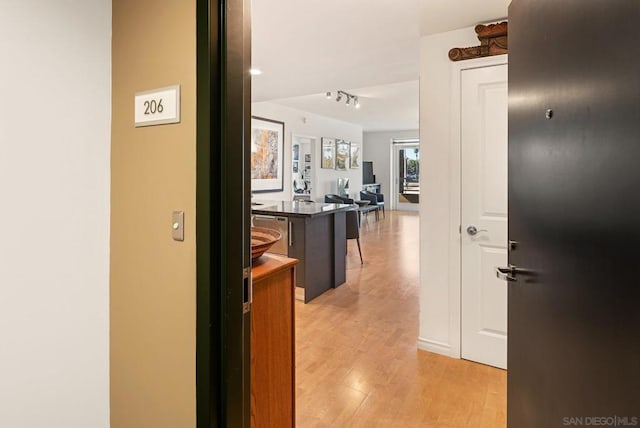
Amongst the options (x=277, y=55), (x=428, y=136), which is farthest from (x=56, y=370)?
(x=277, y=55)

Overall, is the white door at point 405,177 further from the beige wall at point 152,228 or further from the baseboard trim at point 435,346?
the beige wall at point 152,228

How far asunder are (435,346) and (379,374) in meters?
0.54

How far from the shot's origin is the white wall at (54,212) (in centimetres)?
108

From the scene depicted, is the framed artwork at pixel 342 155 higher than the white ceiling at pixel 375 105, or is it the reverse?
the white ceiling at pixel 375 105

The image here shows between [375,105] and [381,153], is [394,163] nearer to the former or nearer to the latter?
[381,153]

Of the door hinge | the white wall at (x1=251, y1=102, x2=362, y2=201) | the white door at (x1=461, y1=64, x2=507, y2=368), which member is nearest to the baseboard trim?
the white door at (x1=461, y1=64, x2=507, y2=368)

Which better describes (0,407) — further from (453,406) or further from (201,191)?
(453,406)

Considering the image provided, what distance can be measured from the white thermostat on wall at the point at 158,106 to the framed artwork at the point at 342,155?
26.0 ft

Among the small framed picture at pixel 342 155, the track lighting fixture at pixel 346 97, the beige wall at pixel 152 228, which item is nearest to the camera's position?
the beige wall at pixel 152 228

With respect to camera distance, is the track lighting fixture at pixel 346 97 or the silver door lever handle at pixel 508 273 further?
the track lighting fixture at pixel 346 97

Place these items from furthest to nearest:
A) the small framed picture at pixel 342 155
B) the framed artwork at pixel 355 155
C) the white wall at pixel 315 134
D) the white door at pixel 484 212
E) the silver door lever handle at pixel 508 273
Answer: the framed artwork at pixel 355 155, the small framed picture at pixel 342 155, the white wall at pixel 315 134, the white door at pixel 484 212, the silver door lever handle at pixel 508 273

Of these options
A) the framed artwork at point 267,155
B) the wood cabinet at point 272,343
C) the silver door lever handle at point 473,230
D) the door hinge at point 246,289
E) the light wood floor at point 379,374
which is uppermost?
the framed artwork at point 267,155

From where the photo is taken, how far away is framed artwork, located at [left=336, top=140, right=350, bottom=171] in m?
9.02

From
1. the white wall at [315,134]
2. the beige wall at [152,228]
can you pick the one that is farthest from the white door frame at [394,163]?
the beige wall at [152,228]
